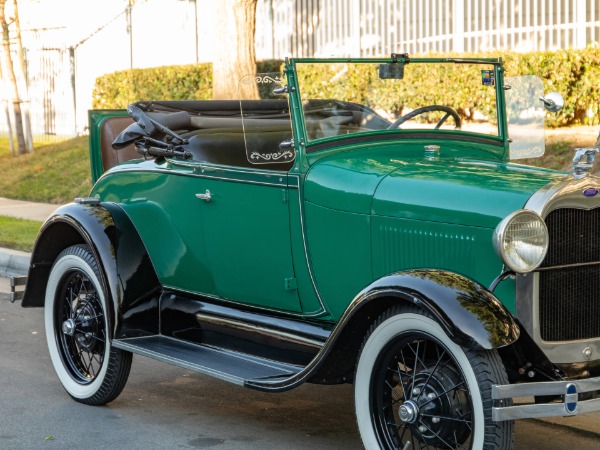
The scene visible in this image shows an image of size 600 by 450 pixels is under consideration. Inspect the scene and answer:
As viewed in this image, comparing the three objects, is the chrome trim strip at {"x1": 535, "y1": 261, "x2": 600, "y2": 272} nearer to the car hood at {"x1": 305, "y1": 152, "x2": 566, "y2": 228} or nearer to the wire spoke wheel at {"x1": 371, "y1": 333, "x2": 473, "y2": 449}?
the car hood at {"x1": 305, "y1": 152, "x2": 566, "y2": 228}

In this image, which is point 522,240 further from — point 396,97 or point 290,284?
point 396,97

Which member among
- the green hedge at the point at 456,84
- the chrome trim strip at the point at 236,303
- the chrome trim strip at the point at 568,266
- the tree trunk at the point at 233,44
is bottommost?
the chrome trim strip at the point at 236,303

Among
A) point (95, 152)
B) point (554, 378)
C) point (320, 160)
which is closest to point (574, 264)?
point (554, 378)

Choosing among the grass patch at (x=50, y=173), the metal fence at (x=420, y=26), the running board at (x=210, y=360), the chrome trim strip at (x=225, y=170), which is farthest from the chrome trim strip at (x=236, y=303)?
the metal fence at (x=420, y=26)

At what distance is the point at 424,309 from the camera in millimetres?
3947

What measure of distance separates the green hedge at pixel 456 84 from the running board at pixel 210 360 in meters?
1.32

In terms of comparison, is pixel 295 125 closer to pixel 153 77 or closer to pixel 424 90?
pixel 424 90

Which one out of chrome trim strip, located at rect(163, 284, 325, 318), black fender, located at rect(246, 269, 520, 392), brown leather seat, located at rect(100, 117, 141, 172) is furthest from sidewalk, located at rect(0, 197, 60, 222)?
black fender, located at rect(246, 269, 520, 392)

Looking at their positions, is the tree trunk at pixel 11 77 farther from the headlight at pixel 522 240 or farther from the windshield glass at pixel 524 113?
the headlight at pixel 522 240

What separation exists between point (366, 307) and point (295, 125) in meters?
1.09

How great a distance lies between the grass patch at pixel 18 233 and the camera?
33.4ft

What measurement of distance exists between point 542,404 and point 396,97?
1918mm

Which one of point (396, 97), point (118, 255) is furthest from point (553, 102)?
point (118, 255)

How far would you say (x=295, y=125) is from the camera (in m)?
4.89
